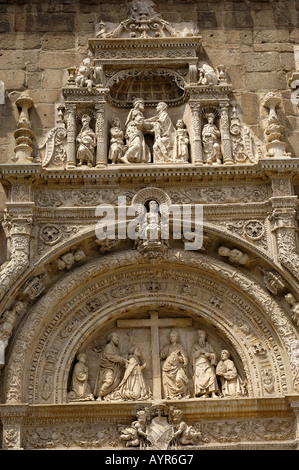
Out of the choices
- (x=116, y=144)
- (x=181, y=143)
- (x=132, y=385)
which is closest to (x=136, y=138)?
(x=116, y=144)

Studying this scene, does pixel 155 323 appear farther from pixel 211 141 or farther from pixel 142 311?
pixel 211 141

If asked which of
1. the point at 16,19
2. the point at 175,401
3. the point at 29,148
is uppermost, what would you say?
the point at 16,19

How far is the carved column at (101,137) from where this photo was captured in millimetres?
11781

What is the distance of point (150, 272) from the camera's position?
11547 millimetres

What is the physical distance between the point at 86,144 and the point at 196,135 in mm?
1765

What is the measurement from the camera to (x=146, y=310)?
11609 mm

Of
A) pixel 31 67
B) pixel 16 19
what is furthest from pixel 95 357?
pixel 16 19

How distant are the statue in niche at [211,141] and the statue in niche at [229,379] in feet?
10.3

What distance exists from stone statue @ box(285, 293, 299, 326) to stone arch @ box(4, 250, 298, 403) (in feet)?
0.46

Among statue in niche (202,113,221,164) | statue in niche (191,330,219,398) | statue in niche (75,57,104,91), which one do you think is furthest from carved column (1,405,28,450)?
statue in niche (75,57,104,91)

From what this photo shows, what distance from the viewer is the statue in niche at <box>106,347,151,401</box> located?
428 inches

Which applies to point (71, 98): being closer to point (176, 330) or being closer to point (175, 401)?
point (176, 330)

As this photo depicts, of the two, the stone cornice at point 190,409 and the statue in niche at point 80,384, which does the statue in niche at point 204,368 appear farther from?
the statue in niche at point 80,384

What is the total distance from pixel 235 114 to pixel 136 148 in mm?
1762
